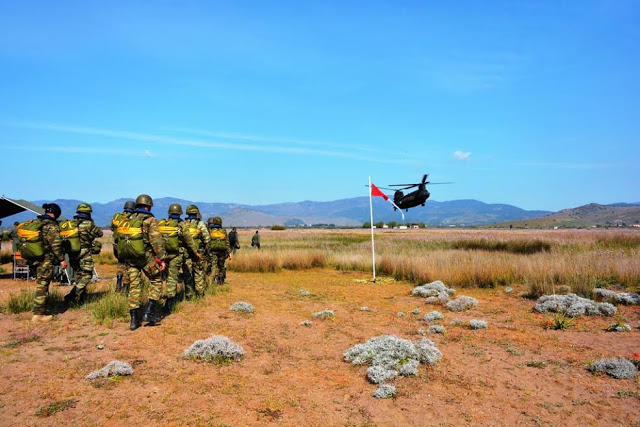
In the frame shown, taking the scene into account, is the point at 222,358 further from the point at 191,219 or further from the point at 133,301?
the point at 191,219

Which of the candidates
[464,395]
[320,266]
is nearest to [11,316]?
[464,395]

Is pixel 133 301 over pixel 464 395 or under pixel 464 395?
over

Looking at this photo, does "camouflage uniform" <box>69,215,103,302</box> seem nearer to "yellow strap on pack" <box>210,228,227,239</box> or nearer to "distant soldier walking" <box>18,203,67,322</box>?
"distant soldier walking" <box>18,203,67,322</box>

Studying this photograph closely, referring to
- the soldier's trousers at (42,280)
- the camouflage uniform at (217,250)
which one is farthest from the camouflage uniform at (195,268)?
the soldier's trousers at (42,280)

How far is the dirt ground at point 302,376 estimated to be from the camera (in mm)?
4332

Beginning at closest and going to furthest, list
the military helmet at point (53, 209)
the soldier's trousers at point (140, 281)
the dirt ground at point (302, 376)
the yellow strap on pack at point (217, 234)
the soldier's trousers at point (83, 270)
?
1. the dirt ground at point (302, 376)
2. the soldier's trousers at point (140, 281)
3. the military helmet at point (53, 209)
4. the soldier's trousers at point (83, 270)
5. the yellow strap on pack at point (217, 234)

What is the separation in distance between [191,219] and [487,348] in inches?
322

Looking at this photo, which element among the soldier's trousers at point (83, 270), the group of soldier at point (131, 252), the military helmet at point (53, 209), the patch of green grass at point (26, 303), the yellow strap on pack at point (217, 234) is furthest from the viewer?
the yellow strap on pack at point (217, 234)

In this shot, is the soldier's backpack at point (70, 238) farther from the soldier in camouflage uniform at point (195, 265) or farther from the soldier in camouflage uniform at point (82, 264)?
the soldier in camouflage uniform at point (195, 265)

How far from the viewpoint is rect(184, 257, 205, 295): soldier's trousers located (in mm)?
10430

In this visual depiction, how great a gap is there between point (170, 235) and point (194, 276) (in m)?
1.97

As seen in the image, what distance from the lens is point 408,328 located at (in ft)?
27.0

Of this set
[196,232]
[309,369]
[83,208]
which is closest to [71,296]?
[83,208]

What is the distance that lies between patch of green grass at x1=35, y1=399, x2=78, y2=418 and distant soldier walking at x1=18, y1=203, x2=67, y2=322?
4348 millimetres
